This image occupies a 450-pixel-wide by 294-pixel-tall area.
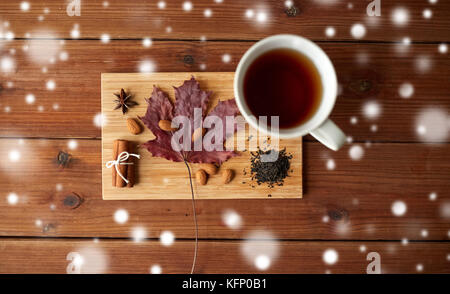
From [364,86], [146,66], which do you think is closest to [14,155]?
[146,66]

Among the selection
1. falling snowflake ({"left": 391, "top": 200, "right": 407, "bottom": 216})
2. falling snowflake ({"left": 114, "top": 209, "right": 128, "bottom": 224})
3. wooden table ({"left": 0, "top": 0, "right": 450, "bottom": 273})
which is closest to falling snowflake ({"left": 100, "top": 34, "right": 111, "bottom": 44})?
wooden table ({"left": 0, "top": 0, "right": 450, "bottom": 273})

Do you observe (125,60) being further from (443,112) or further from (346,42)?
(443,112)

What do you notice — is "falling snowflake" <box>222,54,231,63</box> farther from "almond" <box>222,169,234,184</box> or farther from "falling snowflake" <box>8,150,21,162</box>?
"falling snowflake" <box>8,150,21,162</box>

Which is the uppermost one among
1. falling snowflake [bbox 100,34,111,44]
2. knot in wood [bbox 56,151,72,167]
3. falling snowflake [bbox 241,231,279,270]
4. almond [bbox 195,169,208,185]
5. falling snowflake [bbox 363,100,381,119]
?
falling snowflake [bbox 100,34,111,44]

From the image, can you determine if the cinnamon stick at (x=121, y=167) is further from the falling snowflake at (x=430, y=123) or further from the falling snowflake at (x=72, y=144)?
the falling snowflake at (x=430, y=123)
